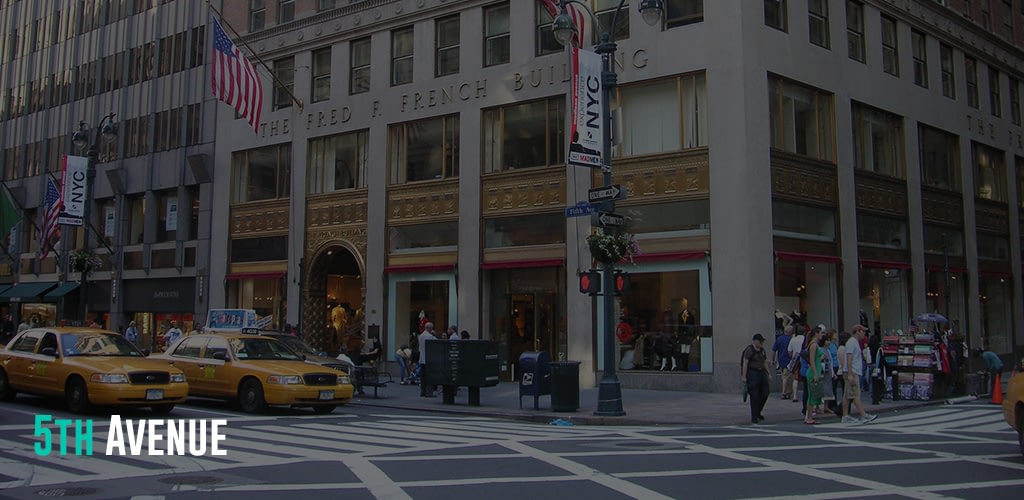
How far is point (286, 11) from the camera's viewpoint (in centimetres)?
3459

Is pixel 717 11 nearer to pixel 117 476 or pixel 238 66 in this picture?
pixel 238 66

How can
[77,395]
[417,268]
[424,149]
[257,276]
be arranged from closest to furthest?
[77,395] < [417,268] < [424,149] < [257,276]

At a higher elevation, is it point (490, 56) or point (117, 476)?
point (490, 56)

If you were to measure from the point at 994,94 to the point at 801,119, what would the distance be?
15122mm

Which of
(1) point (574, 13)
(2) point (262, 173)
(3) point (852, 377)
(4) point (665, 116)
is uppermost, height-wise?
(1) point (574, 13)

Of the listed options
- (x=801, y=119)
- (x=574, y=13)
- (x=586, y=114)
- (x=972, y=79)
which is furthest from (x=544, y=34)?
(x=972, y=79)

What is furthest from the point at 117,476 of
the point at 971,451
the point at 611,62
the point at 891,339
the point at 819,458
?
the point at 891,339

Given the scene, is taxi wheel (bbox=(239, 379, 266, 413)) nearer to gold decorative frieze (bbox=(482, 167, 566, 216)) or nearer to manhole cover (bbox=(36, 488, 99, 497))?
manhole cover (bbox=(36, 488, 99, 497))

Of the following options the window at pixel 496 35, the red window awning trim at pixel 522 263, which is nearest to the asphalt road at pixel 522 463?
the red window awning trim at pixel 522 263

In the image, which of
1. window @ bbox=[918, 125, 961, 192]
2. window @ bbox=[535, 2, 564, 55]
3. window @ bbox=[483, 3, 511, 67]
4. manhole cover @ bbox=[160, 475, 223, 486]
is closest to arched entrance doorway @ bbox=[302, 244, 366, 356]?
window @ bbox=[483, 3, 511, 67]

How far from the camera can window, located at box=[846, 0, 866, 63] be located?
2777 cm

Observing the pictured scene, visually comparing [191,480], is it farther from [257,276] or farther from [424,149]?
[257,276]

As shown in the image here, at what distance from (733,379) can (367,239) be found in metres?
13.7

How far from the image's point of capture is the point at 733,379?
22.6 m
